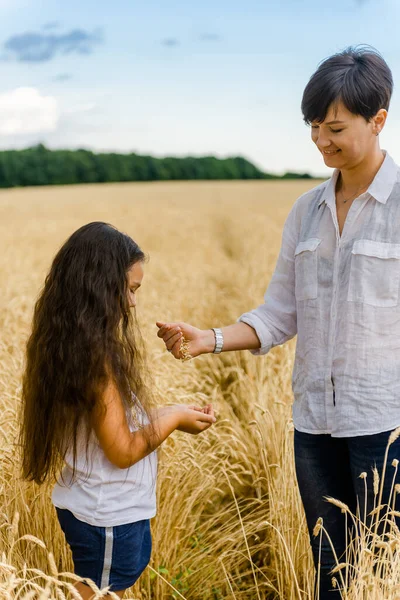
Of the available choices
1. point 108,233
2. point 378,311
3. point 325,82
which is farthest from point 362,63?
point 108,233

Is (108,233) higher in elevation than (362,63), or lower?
lower

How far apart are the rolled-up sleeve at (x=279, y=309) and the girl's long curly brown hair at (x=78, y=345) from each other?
51 cm

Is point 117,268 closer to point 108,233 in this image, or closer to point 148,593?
point 108,233

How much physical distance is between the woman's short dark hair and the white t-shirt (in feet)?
3.38

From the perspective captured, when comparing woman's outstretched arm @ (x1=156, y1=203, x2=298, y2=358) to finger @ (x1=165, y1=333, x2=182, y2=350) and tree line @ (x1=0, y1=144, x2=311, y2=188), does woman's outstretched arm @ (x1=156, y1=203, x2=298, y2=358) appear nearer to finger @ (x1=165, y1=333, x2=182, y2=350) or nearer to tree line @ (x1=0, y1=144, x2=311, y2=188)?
finger @ (x1=165, y1=333, x2=182, y2=350)

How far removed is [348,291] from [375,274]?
3.5 inches

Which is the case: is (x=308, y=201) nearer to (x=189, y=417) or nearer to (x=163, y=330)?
(x=163, y=330)

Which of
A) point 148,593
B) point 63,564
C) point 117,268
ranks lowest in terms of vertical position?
point 148,593

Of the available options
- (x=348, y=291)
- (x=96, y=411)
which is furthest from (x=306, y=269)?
(x=96, y=411)

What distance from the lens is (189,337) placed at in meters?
2.44

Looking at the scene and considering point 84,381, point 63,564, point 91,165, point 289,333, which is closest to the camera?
point 84,381

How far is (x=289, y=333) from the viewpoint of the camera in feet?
8.11

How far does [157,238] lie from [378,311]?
42.5 ft

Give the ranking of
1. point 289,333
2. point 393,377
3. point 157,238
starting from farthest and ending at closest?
point 157,238 → point 289,333 → point 393,377
